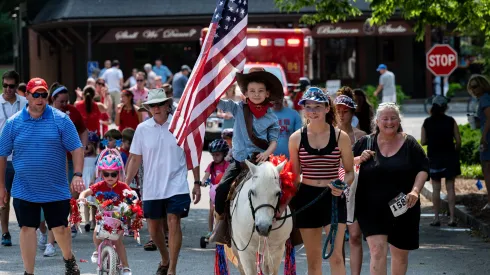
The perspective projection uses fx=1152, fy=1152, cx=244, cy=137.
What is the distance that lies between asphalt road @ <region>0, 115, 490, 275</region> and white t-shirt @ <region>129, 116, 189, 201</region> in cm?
98

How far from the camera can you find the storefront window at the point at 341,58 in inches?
1774

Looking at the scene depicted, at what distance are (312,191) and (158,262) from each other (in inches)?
138

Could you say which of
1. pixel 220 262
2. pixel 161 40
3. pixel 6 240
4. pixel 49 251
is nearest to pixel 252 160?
pixel 220 262

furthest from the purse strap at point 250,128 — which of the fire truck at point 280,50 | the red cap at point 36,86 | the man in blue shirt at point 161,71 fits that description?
the man in blue shirt at point 161,71

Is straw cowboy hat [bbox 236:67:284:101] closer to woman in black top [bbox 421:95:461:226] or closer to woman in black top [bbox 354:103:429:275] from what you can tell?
woman in black top [bbox 354:103:429:275]

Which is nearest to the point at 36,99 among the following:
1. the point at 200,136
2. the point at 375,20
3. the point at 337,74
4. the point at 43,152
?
the point at 43,152

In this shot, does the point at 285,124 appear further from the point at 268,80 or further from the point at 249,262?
the point at 249,262

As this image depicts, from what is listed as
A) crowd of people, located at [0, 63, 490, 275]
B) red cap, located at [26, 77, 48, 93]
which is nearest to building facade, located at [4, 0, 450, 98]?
crowd of people, located at [0, 63, 490, 275]

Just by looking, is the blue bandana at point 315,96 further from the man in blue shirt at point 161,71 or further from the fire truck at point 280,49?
the man in blue shirt at point 161,71

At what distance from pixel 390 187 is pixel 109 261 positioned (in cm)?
278

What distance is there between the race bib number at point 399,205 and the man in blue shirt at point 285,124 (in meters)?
4.33

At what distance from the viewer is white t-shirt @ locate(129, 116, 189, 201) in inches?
443

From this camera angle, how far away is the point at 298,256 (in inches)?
518

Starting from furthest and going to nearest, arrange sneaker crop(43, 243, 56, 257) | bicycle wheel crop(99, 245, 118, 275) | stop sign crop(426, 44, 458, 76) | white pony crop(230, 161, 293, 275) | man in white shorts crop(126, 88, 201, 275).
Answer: stop sign crop(426, 44, 458, 76) < sneaker crop(43, 243, 56, 257) < man in white shorts crop(126, 88, 201, 275) < bicycle wheel crop(99, 245, 118, 275) < white pony crop(230, 161, 293, 275)
